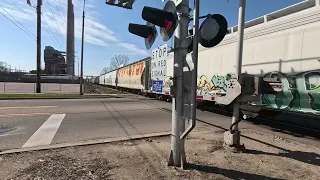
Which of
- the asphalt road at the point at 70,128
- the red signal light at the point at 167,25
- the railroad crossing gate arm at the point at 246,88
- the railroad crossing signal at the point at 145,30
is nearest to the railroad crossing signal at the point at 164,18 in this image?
the red signal light at the point at 167,25

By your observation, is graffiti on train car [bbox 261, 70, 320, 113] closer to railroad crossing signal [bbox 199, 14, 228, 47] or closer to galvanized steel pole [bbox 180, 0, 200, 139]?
railroad crossing signal [bbox 199, 14, 228, 47]

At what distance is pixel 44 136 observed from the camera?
23.6 feet

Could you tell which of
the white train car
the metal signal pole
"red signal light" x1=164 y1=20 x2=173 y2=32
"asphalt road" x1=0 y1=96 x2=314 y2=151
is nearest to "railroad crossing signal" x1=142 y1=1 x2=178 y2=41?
"red signal light" x1=164 y1=20 x2=173 y2=32

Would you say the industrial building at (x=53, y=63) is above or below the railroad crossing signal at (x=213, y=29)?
above

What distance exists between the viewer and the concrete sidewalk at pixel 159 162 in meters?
4.32

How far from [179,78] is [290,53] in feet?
14.6

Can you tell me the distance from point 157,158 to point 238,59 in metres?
2.77

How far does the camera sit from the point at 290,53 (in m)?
7.36

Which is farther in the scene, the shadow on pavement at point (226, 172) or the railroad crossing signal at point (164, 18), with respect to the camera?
the shadow on pavement at point (226, 172)

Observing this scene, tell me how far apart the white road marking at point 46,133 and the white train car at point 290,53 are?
21.4 ft

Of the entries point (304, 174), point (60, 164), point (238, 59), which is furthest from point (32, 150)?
point (304, 174)

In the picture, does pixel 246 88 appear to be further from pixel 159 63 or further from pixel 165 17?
pixel 159 63

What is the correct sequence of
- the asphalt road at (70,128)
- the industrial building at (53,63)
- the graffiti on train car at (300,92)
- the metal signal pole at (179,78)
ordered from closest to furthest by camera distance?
the metal signal pole at (179,78)
the graffiti on train car at (300,92)
the asphalt road at (70,128)
the industrial building at (53,63)

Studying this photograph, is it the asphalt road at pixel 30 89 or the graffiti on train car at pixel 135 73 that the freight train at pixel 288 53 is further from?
the asphalt road at pixel 30 89
